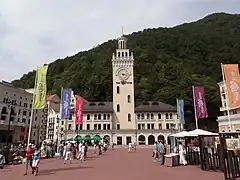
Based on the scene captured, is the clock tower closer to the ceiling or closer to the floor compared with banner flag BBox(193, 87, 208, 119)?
closer to the ceiling

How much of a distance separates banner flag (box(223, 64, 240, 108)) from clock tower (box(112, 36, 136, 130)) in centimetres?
4659

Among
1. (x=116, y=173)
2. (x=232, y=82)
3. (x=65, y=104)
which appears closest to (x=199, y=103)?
(x=232, y=82)

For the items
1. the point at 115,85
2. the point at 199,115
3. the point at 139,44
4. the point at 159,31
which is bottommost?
the point at 199,115

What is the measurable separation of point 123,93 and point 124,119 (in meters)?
6.57

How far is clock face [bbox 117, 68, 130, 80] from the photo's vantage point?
2847 inches

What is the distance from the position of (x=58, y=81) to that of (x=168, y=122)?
50.6 m

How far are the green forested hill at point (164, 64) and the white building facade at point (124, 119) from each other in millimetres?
13152

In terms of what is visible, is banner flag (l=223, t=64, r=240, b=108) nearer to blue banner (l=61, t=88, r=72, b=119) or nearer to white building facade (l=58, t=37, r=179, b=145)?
blue banner (l=61, t=88, r=72, b=119)

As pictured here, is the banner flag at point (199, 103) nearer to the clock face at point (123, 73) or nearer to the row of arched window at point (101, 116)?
the row of arched window at point (101, 116)

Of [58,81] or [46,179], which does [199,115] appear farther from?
[58,81]

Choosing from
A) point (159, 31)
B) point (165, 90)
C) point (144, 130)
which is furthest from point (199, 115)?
point (159, 31)

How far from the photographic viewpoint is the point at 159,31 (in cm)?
11525

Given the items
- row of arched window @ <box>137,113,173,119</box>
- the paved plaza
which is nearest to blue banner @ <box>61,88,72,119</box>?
the paved plaza

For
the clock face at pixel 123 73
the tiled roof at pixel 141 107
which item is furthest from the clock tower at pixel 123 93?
the tiled roof at pixel 141 107
